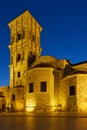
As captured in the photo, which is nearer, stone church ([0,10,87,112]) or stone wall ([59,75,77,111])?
stone wall ([59,75,77,111])

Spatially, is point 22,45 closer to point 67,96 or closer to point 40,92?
point 40,92

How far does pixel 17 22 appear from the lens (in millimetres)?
48281

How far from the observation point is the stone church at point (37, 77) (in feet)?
101

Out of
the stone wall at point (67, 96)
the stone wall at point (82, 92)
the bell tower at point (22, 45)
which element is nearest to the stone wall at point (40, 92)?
the stone wall at point (67, 96)

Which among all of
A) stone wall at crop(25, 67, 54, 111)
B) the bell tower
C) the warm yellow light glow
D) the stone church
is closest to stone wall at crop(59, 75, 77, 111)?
the stone church

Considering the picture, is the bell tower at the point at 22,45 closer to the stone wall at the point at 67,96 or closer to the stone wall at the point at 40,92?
the stone wall at the point at 40,92

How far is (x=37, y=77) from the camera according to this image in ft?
112

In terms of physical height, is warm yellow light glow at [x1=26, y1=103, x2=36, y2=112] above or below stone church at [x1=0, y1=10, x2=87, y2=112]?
below

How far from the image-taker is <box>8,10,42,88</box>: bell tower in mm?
44047

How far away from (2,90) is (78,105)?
79.2 ft

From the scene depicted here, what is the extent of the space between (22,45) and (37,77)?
1291cm

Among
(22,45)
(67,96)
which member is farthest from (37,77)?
(22,45)

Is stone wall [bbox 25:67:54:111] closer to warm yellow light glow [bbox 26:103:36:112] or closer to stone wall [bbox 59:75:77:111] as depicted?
warm yellow light glow [bbox 26:103:36:112]

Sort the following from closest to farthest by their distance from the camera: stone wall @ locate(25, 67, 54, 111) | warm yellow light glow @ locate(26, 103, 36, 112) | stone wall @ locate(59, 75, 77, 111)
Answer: stone wall @ locate(59, 75, 77, 111)
stone wall @ locate(25, 67, 54, 111)
warm yellow light glow @ locate(26, 103, 36, 112)
